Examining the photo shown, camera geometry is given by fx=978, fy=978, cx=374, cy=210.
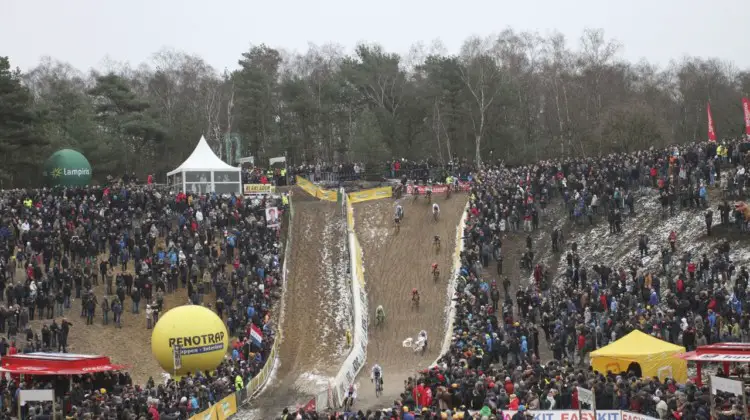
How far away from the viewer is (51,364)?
30109 mm

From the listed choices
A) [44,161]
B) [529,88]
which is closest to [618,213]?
[44,161]

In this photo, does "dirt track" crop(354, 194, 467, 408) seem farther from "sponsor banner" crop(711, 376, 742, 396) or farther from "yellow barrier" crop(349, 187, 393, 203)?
"sponsor banner" crop(711, 376, 742, 396)

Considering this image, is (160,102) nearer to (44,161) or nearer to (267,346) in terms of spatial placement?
(44,161)

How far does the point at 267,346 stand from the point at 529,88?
6191cm

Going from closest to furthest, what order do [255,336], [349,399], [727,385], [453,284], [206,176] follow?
[727,385], [349,399], [255,336], [453,284], [206,176]

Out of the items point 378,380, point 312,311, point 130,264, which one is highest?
point 130,264

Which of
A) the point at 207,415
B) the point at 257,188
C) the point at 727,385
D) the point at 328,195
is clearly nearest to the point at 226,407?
the point at 207,415

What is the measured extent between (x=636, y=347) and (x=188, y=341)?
1486cm

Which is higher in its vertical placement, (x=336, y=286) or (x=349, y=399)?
(x=336, y=286)

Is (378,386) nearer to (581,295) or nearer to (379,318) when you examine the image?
(379,318)

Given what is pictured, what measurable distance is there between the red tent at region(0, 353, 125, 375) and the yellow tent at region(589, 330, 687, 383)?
1549 centimetres

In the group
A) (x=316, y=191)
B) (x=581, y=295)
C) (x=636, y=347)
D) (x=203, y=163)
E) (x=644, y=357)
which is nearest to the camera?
(x=644, y=357)

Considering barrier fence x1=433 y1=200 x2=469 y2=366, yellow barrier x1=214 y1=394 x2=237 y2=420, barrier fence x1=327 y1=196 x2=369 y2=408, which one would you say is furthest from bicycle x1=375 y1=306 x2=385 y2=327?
yellow barrier x1=214 y1=394 x2=237 y2=420

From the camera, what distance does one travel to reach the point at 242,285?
43531 millimetres
